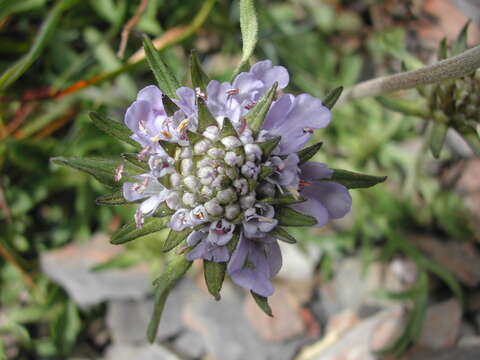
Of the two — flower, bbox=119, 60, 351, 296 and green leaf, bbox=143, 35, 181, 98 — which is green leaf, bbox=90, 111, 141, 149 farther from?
green leaf, bbox=143, 35, 181, 98

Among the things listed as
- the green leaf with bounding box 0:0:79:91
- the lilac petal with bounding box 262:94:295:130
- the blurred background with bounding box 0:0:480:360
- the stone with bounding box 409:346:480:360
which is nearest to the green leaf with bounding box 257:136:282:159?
the lilac petal with bounding box 262:94:295:130

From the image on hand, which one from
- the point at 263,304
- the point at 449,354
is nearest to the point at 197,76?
the point at 263,304

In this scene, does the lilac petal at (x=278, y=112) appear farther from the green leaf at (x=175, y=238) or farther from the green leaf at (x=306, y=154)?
the green leaf at (x=175, y=238)

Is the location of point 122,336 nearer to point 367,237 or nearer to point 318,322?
point 318,322

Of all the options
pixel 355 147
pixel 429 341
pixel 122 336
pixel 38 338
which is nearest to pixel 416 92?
pixel 355 147

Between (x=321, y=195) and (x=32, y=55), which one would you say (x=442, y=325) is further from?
(x=32, y=55)

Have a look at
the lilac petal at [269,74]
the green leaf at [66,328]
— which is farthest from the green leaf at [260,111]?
the green leaf at [66,328]
